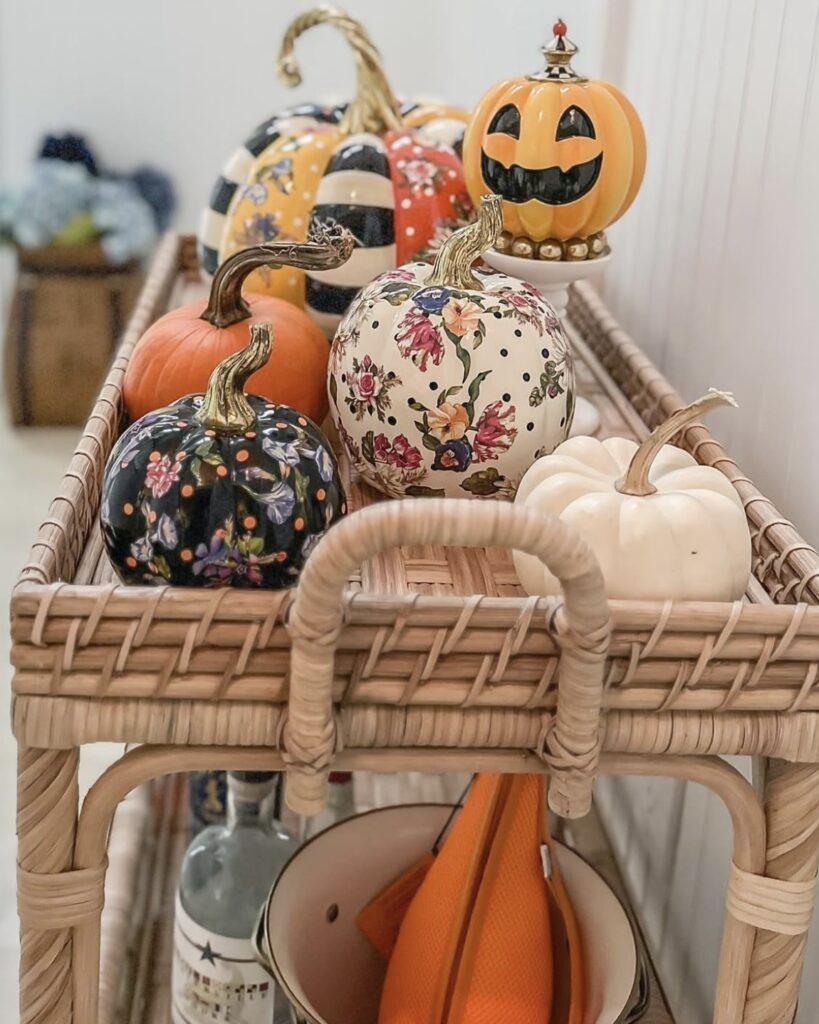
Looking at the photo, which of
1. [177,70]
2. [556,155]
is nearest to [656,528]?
[556,155]

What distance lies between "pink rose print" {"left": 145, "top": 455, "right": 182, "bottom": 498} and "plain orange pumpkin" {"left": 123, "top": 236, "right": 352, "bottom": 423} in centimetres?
19

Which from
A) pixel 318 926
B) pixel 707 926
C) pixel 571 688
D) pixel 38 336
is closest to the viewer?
pixel 571 688

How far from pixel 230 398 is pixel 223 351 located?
0.59ft

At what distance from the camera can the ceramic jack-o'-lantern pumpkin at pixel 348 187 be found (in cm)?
98

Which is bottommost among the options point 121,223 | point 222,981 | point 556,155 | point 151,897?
point 151,897

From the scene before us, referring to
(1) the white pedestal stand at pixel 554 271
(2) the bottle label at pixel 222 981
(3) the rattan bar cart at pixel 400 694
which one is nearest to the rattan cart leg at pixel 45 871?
(3) the rattan bar cart at pixel 400 694

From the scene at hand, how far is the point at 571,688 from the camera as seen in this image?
0.61 metres

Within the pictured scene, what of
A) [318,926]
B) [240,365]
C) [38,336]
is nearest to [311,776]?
[240,365]

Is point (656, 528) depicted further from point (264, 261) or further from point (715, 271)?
point (715, 271)

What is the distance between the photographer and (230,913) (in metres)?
0.98

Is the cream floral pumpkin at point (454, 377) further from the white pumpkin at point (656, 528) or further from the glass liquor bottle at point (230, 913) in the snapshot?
the glass liquor bottle at point (230, 913)

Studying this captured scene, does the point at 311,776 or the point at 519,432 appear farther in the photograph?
the point at 519,432

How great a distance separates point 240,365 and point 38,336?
7.56 ft

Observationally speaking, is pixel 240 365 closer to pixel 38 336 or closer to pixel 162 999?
pixel 162 999
